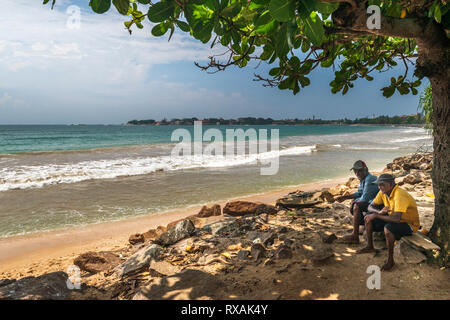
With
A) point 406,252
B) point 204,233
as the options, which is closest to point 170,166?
point 204,233

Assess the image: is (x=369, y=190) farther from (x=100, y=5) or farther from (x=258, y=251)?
(x=100, y=5)

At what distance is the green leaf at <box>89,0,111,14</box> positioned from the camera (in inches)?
64.1

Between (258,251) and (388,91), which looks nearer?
(258,251)

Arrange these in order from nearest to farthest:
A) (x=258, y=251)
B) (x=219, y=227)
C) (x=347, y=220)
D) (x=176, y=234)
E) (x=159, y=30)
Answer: (x=159, y=30) < (x=258, y=251) < (x=176, y=234) < (x=347, y=220) < (x=219, y=227)

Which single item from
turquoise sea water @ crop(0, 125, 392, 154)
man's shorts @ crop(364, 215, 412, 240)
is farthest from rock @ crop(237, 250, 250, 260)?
turquoise sea water @ crop(0, 125, 392, 154)

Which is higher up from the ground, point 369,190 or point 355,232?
point 369,190

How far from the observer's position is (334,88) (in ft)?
13.1

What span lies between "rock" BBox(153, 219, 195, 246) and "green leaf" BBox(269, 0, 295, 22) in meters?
3.76

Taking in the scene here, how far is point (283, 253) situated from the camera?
333 centimetres

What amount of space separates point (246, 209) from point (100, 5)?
4.77 metres

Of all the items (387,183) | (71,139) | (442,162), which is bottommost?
(387,183)

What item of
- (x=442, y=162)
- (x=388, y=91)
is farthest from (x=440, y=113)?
(x=388, y=91)
